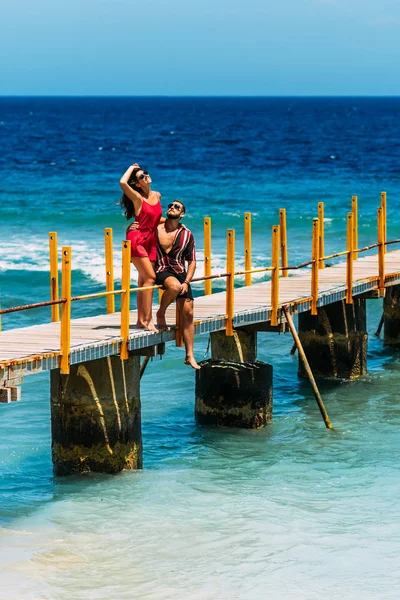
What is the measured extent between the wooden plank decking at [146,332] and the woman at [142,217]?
2.12 feet

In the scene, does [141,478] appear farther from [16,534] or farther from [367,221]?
[367,221]

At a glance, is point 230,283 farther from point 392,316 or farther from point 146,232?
point 392,316

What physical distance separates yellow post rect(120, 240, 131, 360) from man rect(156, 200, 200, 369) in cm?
49

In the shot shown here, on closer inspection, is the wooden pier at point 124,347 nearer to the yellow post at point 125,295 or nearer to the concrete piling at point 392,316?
the yellow post at point 125,295

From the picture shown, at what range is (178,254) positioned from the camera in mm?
12625

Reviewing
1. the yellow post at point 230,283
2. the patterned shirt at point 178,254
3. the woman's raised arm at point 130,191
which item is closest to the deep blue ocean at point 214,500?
the yellow post at point 230,283

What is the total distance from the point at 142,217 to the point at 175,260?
2.11 feet

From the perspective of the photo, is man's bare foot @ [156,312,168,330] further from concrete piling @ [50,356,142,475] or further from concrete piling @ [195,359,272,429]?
concrete piling @ [195,359,272,429]

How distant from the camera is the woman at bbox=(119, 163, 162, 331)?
12.2 metres

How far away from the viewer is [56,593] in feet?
32.7

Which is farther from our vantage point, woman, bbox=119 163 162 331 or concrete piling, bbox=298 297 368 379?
concrete piling, bbox=298 297 368 379

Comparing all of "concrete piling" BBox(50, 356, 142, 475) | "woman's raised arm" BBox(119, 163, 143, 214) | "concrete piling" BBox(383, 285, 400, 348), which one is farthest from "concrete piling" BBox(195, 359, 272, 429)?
"concrete piling" BBox(383, 285, 400, 348)

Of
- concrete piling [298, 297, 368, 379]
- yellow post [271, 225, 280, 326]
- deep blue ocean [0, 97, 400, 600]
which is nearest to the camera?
deep blue ocean [0, 97, 400, 600]

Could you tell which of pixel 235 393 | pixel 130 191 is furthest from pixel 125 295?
pixel 235 393
